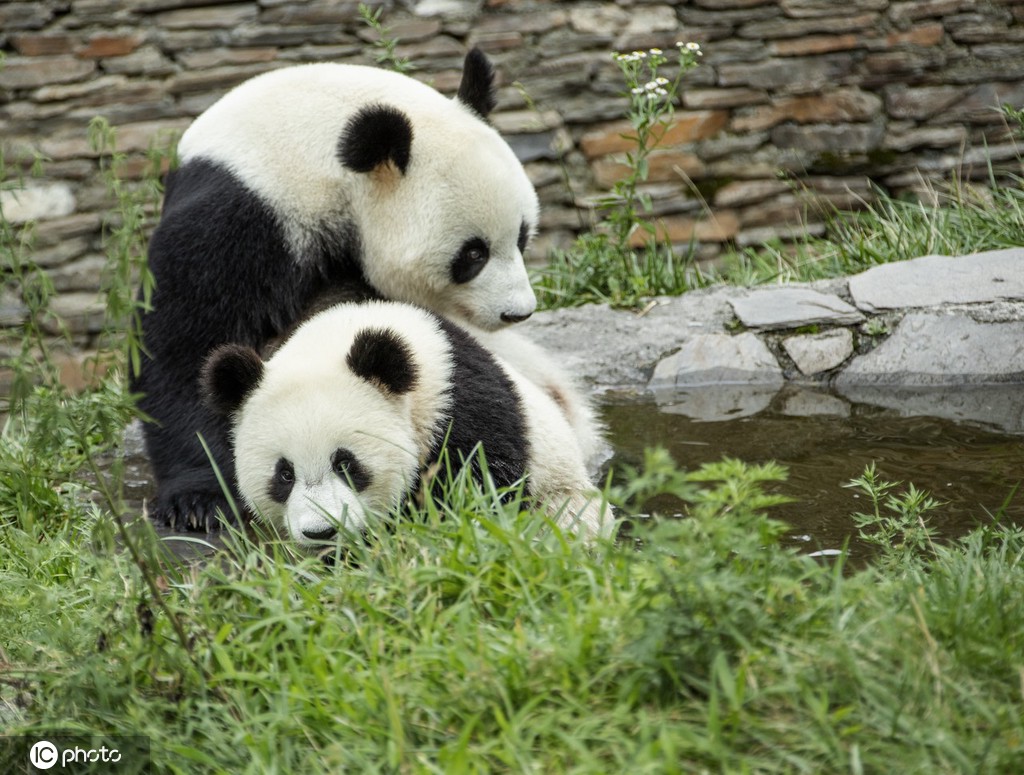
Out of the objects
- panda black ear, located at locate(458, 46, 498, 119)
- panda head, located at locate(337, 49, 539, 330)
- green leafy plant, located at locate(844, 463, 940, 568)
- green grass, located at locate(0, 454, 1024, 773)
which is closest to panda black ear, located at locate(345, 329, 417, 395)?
green grass, located at locate(0, 454, 1024, 773)

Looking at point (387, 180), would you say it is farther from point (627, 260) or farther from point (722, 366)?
point (627, 260)

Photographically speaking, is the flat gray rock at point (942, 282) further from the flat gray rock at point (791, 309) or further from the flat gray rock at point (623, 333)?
the flat gray rock at point (623, 333)

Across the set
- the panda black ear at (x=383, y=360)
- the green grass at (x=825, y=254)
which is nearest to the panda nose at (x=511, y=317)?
the panda black ear at (x=383, y=360)

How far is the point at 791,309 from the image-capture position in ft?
15.9

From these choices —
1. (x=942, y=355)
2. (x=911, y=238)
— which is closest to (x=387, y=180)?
(x=942, y=355)

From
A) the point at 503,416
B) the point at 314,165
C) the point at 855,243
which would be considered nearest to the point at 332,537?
the point at 503,416

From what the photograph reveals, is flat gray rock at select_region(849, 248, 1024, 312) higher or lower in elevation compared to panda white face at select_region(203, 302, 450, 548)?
lower

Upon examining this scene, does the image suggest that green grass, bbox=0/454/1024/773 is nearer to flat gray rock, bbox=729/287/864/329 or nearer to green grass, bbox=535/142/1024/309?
flat gray rock, bbox=729/287/864/329

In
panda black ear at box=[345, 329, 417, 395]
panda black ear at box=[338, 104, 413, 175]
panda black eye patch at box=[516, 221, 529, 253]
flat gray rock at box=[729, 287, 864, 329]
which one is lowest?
flat gray rock at box=[729, 287, 864, 329]

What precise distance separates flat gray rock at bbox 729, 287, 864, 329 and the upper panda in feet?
5.18

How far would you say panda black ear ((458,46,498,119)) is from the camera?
3.73m

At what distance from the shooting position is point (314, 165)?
338cm

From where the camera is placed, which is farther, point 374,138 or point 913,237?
point 913,237

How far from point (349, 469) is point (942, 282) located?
117 inches
